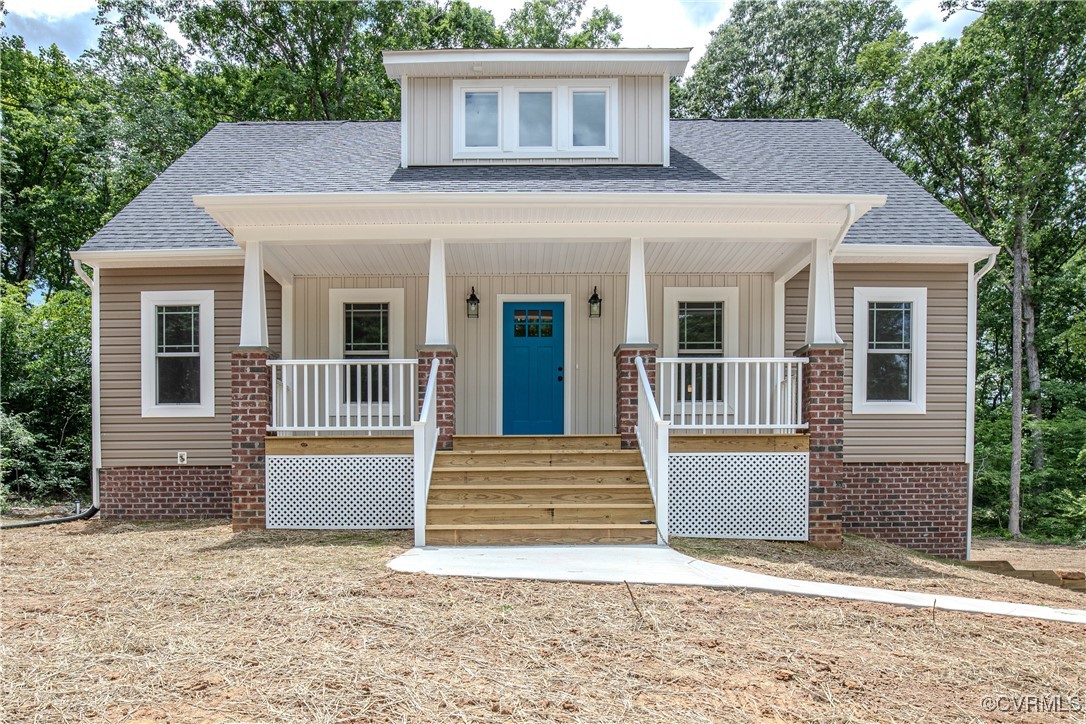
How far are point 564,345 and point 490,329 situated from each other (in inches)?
40.8

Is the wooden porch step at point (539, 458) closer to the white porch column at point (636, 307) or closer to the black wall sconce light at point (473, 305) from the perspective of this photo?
the white porch column at point (636, 307)

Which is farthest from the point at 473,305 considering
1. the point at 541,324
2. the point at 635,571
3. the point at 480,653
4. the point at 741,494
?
the point at 480,653

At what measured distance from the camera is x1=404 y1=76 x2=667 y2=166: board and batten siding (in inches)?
359


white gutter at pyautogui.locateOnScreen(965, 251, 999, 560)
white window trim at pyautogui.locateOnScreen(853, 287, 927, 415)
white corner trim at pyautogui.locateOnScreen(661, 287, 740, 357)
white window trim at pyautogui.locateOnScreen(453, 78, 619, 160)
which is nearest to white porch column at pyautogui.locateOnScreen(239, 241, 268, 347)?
white window trim at pyautogui.locateOnScreen(453, 78, 619, 160)

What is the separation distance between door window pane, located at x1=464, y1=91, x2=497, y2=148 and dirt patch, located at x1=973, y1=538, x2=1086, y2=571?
9.08 m

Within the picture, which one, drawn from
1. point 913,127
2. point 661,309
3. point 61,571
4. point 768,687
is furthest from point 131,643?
point 913,127

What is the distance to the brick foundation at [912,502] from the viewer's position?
8.87 m

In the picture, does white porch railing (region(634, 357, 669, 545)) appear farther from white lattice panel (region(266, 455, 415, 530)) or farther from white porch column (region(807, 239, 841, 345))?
white lattice panel (region(266, 455, 415, 530))

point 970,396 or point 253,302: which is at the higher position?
point 253,302

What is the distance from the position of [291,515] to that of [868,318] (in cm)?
727

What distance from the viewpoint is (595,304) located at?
9703mm

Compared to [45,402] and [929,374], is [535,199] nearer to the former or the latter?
[929,374]

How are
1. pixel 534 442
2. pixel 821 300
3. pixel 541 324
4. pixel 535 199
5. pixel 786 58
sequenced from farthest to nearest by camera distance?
pixel 786 58, pixel 541 324, pixel 534 442, pixel 821 300, pixel 535 199

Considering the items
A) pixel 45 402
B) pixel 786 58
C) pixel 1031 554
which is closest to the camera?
pixel 1031 554
